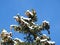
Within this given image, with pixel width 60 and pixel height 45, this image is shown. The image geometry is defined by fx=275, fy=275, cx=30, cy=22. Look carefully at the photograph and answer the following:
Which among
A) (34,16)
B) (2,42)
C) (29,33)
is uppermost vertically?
(34,16)

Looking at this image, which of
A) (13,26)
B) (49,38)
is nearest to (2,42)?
(13,26)

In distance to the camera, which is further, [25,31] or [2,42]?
[25,31]

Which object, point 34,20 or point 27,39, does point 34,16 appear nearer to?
point 34,20

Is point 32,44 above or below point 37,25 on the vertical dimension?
below

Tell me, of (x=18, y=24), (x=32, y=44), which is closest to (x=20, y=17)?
(x=18, y=24)

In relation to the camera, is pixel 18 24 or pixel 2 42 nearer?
pixel 2 42

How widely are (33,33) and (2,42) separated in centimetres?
329

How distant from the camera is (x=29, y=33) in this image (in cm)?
2553

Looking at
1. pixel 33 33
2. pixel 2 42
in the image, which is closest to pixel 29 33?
pixel 33 33

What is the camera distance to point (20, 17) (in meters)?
25.7

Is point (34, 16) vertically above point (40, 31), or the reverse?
point (34, 16)

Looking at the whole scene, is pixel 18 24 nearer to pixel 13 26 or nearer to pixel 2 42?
pixel 13 26

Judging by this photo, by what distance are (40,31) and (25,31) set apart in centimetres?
143

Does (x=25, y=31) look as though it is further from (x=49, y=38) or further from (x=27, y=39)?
(x=49, y=38)
